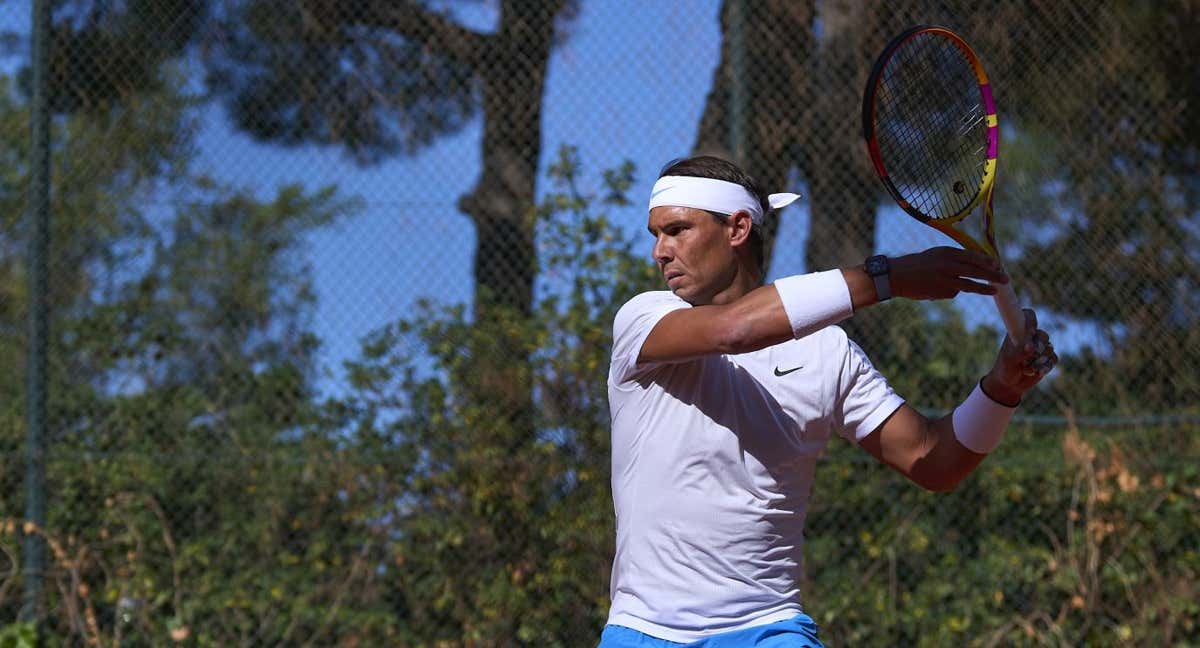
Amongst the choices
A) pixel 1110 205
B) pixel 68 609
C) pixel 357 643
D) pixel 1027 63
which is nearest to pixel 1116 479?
pixel 1110 205

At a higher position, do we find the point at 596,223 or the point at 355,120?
the point at 355,120

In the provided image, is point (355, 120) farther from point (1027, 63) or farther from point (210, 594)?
point (1027, 63)

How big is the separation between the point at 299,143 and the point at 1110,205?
10.7 ft

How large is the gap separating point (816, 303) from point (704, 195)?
0.59m

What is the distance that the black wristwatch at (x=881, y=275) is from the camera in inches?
95.1

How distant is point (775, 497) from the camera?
284 cm

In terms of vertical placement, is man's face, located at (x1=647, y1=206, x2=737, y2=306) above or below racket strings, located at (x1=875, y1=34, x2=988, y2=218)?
below

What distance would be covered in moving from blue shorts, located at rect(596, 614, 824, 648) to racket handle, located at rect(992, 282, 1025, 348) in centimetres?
67

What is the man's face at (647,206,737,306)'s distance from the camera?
296 centimetres

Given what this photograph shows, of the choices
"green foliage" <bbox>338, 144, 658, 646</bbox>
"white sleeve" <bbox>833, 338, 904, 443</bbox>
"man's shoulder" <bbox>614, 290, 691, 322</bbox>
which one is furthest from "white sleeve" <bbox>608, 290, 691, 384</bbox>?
"green foliage" <bbox>338, 144, 658, 646</bbox>

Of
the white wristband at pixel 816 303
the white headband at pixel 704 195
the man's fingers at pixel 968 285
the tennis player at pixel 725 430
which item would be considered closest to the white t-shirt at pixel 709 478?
the tennis player at pixel 725 430

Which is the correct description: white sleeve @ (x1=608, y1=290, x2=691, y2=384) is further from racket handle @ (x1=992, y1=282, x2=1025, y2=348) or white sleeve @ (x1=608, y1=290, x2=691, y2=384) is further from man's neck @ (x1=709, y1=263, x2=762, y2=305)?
racket handle @ (x1=992, y1=282, x2=1025, y2=348)

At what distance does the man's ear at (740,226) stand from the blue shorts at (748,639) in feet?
2.46

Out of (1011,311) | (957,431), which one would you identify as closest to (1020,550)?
(957,431)
